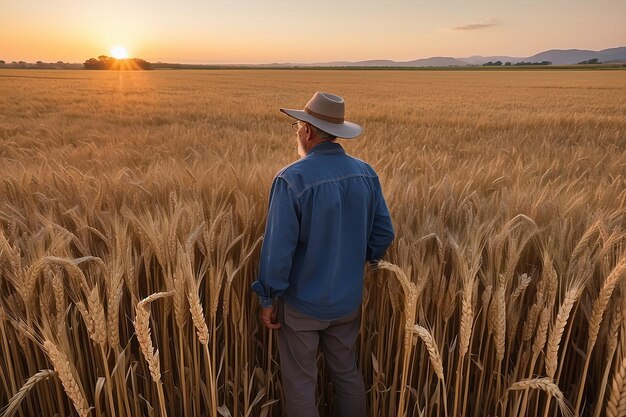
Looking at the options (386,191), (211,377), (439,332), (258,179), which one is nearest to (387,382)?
(439,332)

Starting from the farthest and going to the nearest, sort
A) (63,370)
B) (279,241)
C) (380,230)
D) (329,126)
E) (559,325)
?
(380,230), (329,126), (279,241), (559,325), (63,370)

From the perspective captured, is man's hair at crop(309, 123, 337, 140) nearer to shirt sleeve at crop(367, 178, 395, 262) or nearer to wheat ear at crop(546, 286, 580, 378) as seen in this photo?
shirt sleeve at crop(367, 178, 395, 262)

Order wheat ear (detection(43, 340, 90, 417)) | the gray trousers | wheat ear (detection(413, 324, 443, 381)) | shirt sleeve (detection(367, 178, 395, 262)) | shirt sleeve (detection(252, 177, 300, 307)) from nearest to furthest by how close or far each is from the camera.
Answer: wheat ear (detection(43, 340, 90, 417)) → wheat ear (detection(413, 324, 443, 381)) → shirt sleeve (detection(252, 177, 300, 307)) → the gray trousers → shirt sleeve (detection(367, 178, 395, 262))

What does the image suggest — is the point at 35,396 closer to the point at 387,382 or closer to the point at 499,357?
the point at 387,382

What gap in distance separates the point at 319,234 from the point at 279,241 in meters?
0.16

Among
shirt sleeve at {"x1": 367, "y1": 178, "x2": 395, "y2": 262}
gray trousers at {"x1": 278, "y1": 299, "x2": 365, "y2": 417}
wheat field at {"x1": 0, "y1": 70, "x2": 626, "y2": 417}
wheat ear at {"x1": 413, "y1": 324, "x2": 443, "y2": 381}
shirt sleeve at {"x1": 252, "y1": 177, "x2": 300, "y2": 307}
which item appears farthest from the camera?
shirt sleeve at {"x1": 367, "y1": 178, "x2": 395, "y2": 262}

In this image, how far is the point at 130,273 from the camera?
142 centimetres

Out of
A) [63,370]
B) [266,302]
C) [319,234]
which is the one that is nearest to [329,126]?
[319,234]

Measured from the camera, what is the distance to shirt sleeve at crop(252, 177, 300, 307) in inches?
59.4

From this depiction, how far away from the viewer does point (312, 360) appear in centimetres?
164

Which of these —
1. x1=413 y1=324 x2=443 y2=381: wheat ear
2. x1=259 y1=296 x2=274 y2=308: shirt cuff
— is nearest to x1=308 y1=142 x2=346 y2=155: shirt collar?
x1=259 y1=296 x2=274 y2=308: shirt cuff

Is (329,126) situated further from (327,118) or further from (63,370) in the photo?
(63,370)

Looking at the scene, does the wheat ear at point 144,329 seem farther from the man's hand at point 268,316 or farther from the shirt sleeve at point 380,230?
the shirt sleeve at point 380,230

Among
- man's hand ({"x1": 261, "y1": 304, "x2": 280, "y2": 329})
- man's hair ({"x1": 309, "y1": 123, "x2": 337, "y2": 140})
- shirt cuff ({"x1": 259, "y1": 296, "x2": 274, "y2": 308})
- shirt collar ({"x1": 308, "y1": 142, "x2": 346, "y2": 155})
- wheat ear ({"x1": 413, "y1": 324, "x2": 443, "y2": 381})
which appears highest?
man's hair ({"x1": 309, "y1": 123, "x2": 337, "y2": 140})
